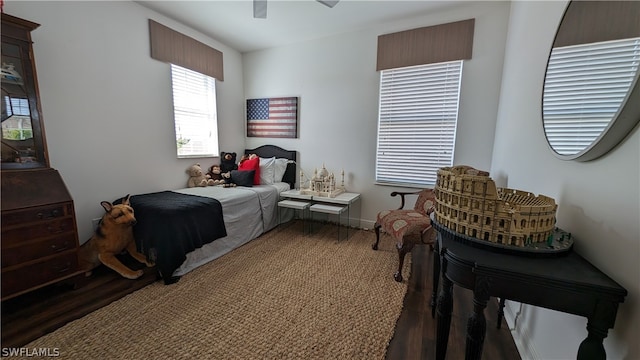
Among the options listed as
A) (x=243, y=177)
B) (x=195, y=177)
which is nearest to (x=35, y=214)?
(x=195, y=177)

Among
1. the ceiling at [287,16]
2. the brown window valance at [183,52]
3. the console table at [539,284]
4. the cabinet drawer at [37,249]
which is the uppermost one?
the ceiling at [287,16]

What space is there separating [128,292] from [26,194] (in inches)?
40.8

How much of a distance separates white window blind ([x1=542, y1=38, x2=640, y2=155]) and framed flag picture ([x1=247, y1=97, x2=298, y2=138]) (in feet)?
10.0

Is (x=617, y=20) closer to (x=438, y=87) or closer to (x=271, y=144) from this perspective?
(x=438, y=87)

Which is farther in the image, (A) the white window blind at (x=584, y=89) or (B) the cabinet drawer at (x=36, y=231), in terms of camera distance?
(B) the cabinet drawer at (x=36, y=231)

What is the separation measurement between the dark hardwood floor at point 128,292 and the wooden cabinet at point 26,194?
0.17 metres

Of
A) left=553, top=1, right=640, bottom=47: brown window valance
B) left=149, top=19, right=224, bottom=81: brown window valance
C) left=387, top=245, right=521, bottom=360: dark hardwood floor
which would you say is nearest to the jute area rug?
left=387, top=245, right=521, bottom=360: dark hardwood floor

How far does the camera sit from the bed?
2.07 metres

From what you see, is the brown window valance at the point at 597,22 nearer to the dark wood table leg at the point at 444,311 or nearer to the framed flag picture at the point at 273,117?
the dark wood table leg at the point at 444,311

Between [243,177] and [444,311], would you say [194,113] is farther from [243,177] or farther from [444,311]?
[444,311]

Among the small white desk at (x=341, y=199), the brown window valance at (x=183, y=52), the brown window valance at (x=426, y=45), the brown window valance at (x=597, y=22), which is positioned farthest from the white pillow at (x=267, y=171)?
the brown window valance at (x=597, y=22)

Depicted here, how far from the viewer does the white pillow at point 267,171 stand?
3.63 m

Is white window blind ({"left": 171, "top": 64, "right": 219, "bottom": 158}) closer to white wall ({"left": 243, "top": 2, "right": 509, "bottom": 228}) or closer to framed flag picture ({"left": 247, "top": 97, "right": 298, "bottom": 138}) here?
framed flag picture ({"left": 247, "top": 97, "right": 298, "bottom": 138})

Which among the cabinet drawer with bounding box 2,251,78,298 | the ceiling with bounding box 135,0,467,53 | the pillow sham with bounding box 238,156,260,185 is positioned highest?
the ceiling with bounding box 135,0,467,53
